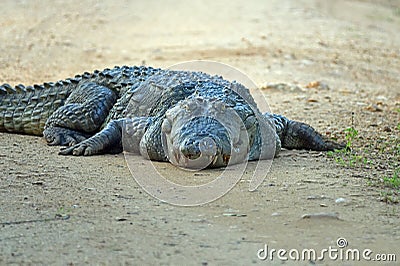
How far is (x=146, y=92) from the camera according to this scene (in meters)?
6.68

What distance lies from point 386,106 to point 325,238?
575 cm

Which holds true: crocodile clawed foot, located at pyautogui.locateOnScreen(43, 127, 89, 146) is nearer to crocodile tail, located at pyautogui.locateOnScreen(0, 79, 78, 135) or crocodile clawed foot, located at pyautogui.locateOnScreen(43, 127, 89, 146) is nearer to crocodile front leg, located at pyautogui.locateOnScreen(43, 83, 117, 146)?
crocodile front leg, located at pyautogui.locateOnScreen(43, 83, 117, 146)

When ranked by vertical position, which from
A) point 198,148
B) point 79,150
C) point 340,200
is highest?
point 198,148

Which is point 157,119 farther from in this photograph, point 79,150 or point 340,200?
point 340,200

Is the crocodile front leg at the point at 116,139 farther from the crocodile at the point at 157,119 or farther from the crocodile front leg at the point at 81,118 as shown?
the crocodile front leg at the point at 81,118

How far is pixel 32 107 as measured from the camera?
24.7 feet

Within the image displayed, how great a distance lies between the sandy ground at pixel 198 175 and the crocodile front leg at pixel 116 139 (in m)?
0.13

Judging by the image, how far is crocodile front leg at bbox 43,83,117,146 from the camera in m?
6.88

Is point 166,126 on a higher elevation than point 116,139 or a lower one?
higher

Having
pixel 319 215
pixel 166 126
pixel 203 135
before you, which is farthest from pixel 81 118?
pixel 319 215

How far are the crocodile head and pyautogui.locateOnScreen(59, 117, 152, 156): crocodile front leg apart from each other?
487mm

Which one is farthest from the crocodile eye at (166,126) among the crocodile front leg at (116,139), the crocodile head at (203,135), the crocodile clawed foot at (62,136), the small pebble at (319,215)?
the small pebble at (319,215)

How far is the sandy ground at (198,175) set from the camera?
3799 mm

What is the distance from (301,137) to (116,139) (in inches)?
68.5
